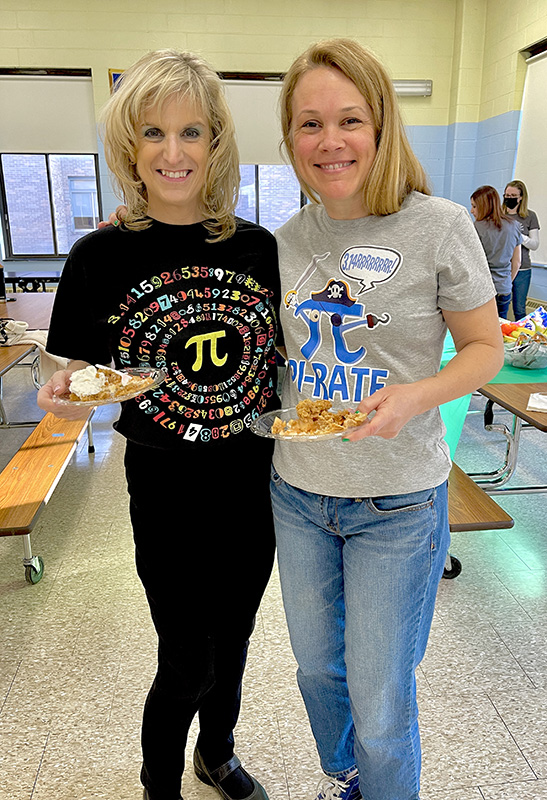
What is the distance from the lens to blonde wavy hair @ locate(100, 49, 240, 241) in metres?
1.14

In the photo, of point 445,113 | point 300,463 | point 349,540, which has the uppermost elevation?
point 445,113

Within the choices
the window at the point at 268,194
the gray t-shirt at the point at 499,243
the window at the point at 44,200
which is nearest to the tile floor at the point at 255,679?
the gray t-shirt at the point at 499,243

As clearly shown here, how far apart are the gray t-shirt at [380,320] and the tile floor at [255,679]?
1.42 feet

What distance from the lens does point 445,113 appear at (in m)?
7.93

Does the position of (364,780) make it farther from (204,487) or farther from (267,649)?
(267,649)

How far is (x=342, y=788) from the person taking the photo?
1347 millimetres

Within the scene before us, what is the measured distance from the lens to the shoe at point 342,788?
1.35 meters

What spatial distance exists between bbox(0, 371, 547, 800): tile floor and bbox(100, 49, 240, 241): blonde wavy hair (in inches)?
28.7

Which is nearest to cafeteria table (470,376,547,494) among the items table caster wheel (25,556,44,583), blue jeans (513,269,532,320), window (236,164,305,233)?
table caster wheel (25,556,44,583)

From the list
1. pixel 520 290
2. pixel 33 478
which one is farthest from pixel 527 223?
pixel 33 478

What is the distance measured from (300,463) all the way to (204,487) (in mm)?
201

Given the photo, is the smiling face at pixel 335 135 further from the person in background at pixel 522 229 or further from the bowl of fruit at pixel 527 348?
the person in background at pixel 522 229

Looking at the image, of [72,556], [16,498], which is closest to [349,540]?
[16,498]

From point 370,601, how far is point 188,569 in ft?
1.21
